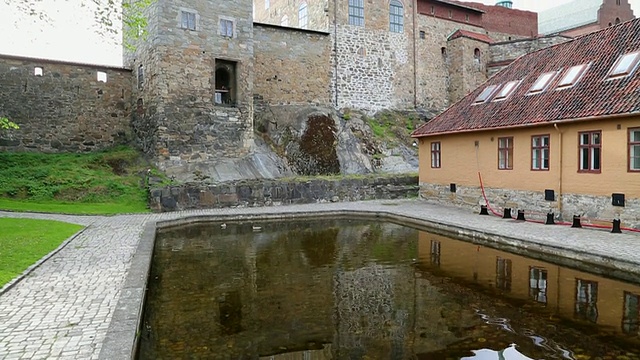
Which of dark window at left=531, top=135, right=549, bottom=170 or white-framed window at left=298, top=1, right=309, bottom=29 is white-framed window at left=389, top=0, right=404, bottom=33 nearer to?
white-framed window at left=298, top=1, right=309, bottom=29

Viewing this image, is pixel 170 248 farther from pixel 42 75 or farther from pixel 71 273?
pixel 42 75

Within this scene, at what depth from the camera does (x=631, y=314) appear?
605 cm

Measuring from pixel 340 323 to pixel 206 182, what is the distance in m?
14.1

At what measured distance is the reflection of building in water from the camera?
20.0ft

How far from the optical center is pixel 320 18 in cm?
2819

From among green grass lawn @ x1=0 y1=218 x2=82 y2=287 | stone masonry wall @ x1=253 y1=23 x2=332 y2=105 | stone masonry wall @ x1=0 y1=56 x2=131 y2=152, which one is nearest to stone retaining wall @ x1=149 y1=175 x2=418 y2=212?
green grass lawn @ x1=0 y1=218 x2=82 y2=287

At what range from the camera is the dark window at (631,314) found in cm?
555

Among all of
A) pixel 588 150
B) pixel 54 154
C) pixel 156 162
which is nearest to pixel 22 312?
pixel 588 150

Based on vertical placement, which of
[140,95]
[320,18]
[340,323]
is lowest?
[340,323]

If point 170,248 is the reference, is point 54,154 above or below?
above

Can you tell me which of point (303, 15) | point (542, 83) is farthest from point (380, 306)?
point (303, 15)

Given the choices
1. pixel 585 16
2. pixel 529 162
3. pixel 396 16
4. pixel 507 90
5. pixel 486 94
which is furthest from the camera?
pixel 585 16

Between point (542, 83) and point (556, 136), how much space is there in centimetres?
266

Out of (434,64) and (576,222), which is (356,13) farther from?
(576,222)
